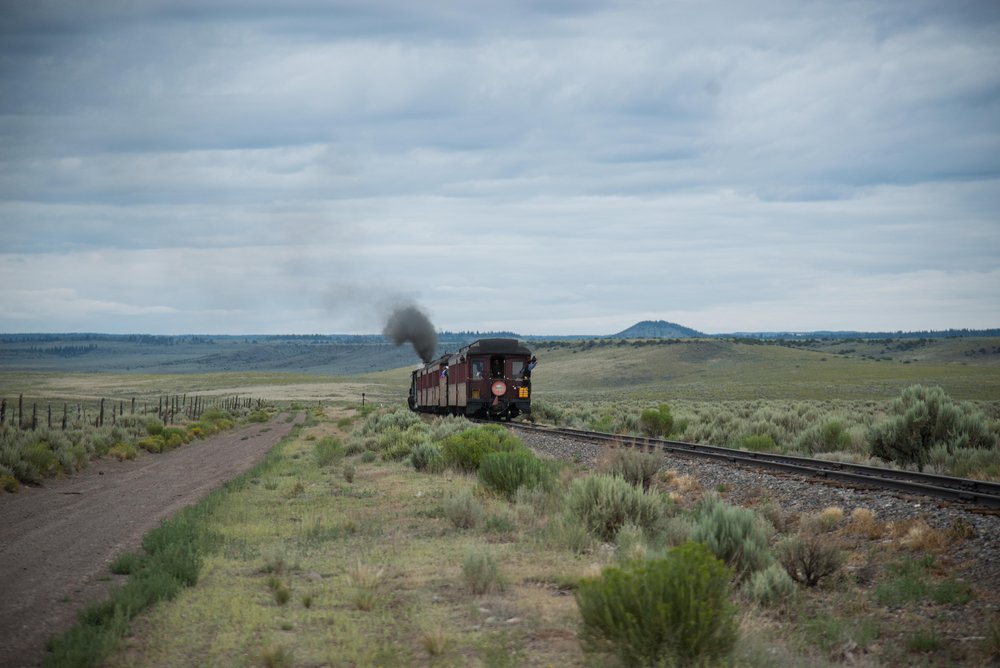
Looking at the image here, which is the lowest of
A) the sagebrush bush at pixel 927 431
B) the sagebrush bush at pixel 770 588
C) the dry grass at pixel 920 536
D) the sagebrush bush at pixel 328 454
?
the sagebrush bush at pixel 328 454

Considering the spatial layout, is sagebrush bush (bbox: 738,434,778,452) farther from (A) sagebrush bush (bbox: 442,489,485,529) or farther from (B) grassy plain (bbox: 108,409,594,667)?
(A) sagebrush bush (bbox: 442,489,485,529)

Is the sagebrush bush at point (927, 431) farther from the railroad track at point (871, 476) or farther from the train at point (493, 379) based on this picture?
the train at point (493, 379)

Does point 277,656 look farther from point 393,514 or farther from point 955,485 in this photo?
point 955,485

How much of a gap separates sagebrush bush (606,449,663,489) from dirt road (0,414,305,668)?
8.22 metres

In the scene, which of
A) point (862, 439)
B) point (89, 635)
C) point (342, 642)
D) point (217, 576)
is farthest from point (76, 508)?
point (862, 439)

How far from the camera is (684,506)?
13.7 metres

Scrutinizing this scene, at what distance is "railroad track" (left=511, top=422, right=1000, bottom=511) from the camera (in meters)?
11.7

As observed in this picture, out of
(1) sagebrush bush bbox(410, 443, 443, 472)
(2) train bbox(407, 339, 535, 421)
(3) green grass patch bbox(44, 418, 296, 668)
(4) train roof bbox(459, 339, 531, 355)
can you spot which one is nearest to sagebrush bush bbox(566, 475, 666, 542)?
(3) green grass patch bbox(44, 418, 296, 668)

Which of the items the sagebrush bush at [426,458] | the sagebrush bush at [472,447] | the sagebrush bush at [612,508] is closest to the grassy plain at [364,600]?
the sagebrush bush at [612,508]

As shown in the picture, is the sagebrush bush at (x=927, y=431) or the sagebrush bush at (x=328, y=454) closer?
the sagebrush bush at (x=927, y=431)

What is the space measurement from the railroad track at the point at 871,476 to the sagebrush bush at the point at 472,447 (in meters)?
3.84

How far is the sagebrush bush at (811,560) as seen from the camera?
30.4 ft

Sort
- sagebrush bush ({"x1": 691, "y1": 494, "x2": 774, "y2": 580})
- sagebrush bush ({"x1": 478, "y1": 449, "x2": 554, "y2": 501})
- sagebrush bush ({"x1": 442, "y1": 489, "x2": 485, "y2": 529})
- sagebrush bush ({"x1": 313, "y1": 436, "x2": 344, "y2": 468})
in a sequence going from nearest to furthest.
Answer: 1. sagebrush bush ({"x1": 691, "y1": 494, "x2": 774, "y2": 580})
2. sagebrush bush ({"x1": 442, "y1": 489, "x2": 485, "y2": 529})
3. sagebrush bush ({"x1": 478, "y1": 449, "x2": 554, "y2": 501})
4. sagebrush bush ({"x1": 313, "y1": 436, "x2": 344, "y2": 468})

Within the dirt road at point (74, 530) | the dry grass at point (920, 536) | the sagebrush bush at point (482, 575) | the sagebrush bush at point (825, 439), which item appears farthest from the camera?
the sagebrush bush at point (825, 439)
